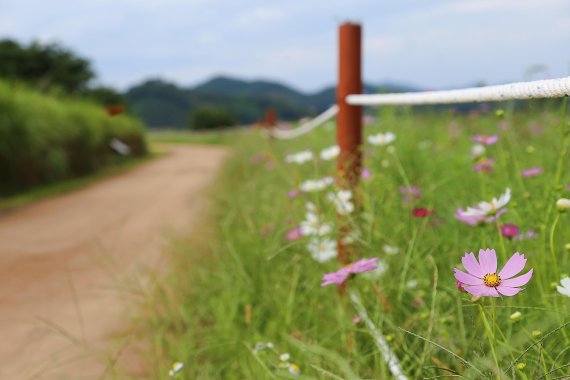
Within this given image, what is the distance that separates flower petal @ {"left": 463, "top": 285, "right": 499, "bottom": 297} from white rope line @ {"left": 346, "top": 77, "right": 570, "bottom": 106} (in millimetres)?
329

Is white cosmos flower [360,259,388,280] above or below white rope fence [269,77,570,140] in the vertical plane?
below

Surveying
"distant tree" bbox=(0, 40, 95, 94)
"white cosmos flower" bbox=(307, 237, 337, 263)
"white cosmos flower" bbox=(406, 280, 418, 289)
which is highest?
"distant tree" bbox=(0, 40, 95, 94)

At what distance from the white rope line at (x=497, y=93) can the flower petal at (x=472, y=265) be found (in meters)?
0.30

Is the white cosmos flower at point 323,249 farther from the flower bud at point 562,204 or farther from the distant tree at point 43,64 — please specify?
the distant tree at point 43,64

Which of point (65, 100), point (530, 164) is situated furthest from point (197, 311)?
point (65, 100)

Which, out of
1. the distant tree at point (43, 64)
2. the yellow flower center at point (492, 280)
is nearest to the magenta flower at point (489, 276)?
the yellow flower center at point (492, 280)

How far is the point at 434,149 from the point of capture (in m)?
4.29

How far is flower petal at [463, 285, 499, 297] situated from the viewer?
796mm

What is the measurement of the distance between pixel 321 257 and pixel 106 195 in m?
6.19

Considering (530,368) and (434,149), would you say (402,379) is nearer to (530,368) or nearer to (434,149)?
(530,368)

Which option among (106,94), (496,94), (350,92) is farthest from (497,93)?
→ (106,94)

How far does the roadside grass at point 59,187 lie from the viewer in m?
7.23

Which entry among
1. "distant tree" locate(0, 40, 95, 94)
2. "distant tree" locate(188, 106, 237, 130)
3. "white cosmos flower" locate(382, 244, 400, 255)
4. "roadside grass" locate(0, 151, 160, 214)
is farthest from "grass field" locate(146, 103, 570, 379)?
"distant tree" locate(188, 106, 237, 130)

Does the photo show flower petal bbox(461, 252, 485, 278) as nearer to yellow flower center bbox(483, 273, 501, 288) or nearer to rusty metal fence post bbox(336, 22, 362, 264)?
yellow flower center bbox(483, 273, 501, 288)
